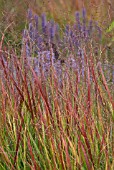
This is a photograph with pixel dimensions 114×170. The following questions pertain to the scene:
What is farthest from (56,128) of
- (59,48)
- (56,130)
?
(59,48)

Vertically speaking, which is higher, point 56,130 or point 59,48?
point 59,48

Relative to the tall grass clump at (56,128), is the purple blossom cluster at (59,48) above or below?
above

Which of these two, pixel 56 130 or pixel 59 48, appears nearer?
pixel 56 130

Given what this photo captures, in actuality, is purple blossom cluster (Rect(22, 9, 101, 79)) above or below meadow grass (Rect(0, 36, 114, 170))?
above

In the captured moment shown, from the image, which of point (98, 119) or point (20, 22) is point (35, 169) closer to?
point (98, 119)

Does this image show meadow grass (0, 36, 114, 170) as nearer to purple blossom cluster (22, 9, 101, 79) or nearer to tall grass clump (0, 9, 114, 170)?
tall grass clump (0, 9, 114, 170)

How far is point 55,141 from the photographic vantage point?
2443 mm

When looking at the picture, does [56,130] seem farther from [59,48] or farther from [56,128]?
[59,48]

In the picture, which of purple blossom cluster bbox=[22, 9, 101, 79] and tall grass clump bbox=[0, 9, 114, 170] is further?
purple blossom cluster bbox=[22, 9, 101, 79]

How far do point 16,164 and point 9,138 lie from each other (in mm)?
265

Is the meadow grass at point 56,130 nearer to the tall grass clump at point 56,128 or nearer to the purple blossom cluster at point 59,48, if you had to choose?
the tall grass clump at point 56,128

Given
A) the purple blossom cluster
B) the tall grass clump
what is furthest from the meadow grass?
the purple blossom cluster

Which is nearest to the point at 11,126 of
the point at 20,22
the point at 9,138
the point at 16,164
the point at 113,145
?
the point at 9,138

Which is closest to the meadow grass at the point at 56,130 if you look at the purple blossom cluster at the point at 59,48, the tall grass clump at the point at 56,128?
the tall grass clump at the point at 56,128
